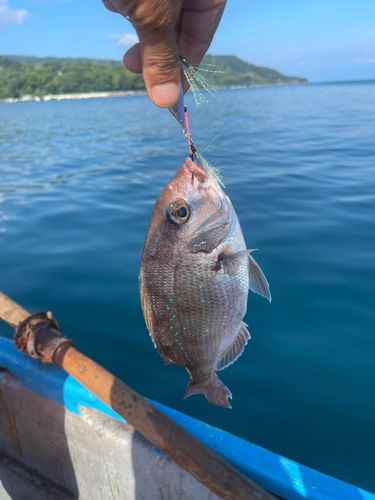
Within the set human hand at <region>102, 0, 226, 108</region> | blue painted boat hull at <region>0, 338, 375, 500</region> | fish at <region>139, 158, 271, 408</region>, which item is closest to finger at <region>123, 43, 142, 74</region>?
human hand at <region>102, 0, 226, 108</region>

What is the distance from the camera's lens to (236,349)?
6.30ft

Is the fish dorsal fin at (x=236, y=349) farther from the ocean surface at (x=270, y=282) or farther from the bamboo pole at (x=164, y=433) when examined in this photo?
the ocean surface at (x=270, y=282)

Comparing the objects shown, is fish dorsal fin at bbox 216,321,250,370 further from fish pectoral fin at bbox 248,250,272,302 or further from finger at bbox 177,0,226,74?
finger at bbox 177,0,226,74

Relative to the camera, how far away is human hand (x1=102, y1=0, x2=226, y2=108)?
1.21 meters

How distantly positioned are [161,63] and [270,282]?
3.97m

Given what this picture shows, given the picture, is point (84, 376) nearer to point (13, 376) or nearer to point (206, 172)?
point (13, 376)

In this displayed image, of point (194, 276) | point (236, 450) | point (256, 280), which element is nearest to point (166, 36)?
point (194, 276)

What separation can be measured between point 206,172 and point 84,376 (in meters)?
1.80

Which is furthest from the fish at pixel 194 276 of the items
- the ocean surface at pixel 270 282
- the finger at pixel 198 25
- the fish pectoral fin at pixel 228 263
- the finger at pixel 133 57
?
the ocean surface at pixel 270 282

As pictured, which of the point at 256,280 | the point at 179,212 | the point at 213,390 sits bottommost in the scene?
the point at 213,390

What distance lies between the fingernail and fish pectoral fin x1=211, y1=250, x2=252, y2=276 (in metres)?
0.74

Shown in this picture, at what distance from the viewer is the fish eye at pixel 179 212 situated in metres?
1.67

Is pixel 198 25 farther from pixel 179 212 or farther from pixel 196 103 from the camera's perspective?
pixel 179 212

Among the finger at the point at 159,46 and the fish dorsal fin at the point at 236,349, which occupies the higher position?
the finger at the point at 159,46
